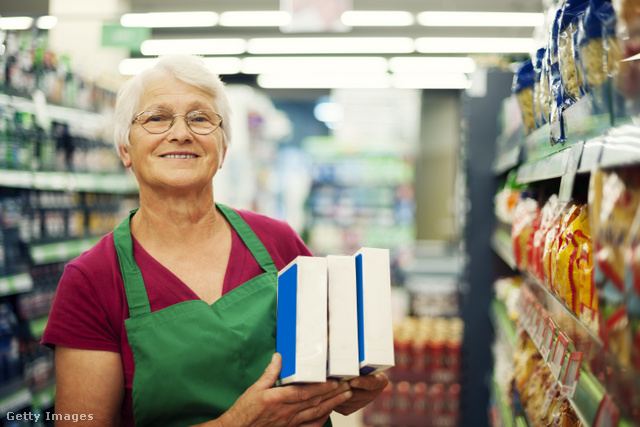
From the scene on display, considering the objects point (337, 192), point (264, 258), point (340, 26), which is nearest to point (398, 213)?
point (337, 192)

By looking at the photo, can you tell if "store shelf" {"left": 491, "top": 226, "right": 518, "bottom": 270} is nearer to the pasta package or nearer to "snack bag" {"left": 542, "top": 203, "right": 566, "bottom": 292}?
"snack bag" {"left": 542, "top": 203, "right": 566, "bottom": 292}

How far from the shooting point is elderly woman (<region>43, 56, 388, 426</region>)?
1405 millimetres

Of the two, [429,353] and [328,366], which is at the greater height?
[328,366]

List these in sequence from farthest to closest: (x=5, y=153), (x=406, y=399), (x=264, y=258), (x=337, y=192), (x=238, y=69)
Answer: (x=238, y=69) < (x=337, y=192) < (x=406, y=399) < (x=5, y=153) < (x=264, y=258)

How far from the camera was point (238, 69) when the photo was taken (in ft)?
39.4

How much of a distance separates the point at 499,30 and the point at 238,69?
5.40 metres

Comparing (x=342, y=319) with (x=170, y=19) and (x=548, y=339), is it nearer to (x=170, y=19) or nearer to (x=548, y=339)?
(x=548, y=339)

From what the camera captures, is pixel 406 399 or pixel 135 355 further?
pixel 406 399

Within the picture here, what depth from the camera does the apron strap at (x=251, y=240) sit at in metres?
1.70

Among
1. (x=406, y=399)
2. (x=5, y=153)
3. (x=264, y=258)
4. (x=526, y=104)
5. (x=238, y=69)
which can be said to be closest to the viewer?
(x=264, y=258)

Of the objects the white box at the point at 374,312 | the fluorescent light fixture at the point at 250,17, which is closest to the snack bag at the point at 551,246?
the white box at the point at 374,312

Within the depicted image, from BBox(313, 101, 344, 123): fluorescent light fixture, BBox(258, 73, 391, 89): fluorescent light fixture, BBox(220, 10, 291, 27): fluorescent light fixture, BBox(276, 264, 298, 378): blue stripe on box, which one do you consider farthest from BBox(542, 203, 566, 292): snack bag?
BBox(313, 101, 344, 123): fluorescent light fixture

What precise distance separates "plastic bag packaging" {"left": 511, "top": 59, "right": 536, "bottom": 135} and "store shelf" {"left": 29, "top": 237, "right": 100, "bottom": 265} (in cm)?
264

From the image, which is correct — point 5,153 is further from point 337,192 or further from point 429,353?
point 337,192
